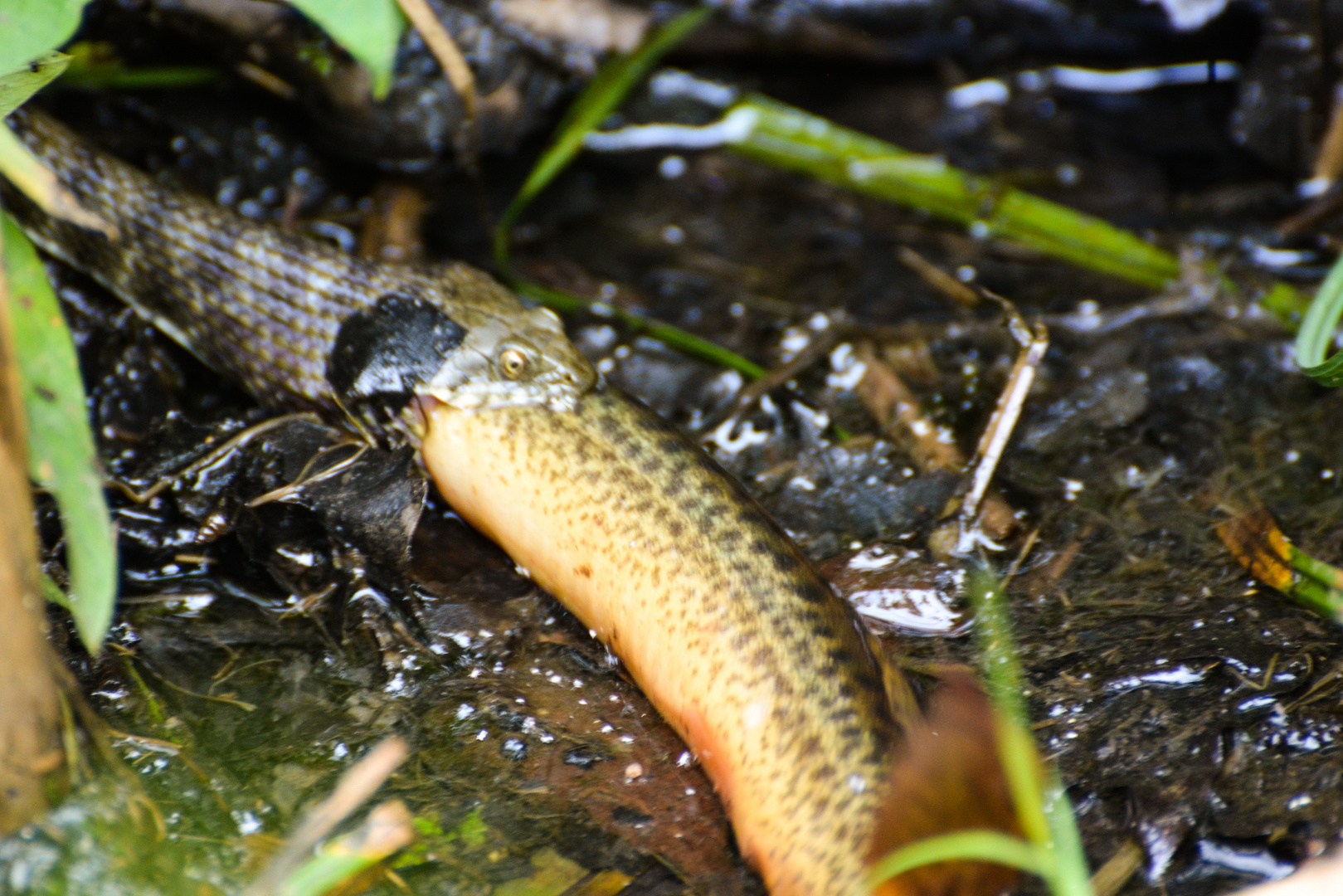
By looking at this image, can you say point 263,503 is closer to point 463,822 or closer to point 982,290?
point 463,822

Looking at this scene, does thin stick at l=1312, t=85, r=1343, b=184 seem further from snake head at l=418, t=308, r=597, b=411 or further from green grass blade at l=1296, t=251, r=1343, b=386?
snake head at l=418, t=308, r=597, b=411

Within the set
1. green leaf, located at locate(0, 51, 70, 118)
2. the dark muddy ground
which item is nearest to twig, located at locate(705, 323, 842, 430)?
the dark muddy ground

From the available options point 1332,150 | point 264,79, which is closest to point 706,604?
point 264,79

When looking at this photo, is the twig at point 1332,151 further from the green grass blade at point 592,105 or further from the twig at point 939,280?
the green grass blade at point 592,105

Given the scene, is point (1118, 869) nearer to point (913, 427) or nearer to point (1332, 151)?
point (913, 427)

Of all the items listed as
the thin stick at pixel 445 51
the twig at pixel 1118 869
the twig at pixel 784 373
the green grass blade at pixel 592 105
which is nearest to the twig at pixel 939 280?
the twig at pixel 784 373

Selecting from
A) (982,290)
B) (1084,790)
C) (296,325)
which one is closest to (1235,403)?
(982,290)
